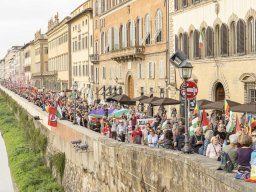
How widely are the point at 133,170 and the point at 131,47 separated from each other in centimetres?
2895

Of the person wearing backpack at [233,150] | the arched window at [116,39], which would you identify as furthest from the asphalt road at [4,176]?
the person wearing backpack at [233,150]

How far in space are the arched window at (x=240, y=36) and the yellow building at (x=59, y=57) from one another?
164 ft

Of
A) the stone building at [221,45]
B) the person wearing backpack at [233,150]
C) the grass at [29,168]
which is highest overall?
the stone building at [221,45]

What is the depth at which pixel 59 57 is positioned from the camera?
283 feet

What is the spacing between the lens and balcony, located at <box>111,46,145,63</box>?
41.2 meters

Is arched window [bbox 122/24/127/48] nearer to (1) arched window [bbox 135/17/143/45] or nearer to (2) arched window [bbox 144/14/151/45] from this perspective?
(1) arched window [bbox 135/17/143/45]

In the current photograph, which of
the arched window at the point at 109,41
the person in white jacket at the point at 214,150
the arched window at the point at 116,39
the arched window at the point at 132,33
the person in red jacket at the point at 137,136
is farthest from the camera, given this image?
the arched window at the point at 109,41

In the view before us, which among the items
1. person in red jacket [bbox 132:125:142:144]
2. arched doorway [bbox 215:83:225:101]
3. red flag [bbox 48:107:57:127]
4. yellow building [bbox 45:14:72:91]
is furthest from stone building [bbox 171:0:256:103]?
yellow building [bbox 45:14:72:91]

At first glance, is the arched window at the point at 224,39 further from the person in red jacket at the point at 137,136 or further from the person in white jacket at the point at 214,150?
the person in white jacket at the point at 214,150

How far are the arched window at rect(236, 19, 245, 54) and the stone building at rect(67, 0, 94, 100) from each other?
35.0 meters

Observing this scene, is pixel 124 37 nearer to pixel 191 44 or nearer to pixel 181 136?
pixel 191 44

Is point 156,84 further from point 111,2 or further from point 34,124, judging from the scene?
point 111,2

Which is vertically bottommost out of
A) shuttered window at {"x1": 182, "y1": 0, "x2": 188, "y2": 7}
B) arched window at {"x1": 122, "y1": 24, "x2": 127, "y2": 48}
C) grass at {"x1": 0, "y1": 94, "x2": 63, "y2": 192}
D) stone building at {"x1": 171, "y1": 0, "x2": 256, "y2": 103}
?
grass at {"x1": 0, "y1": 94, "x2": 63, "y2": 192}

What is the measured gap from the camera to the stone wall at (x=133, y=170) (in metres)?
9.99
